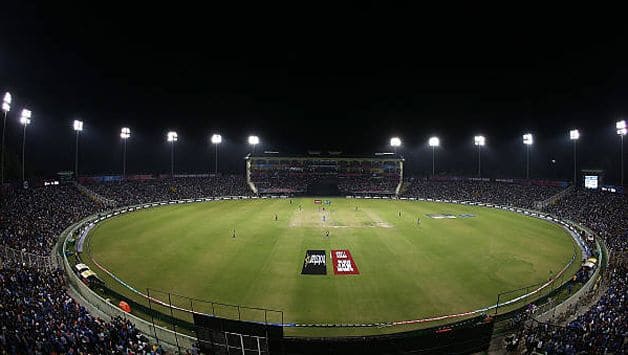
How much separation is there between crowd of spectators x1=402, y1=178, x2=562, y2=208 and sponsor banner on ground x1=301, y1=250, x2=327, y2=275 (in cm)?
5024

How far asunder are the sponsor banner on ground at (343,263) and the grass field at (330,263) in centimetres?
69

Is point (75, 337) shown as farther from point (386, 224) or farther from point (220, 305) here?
point (386, 224)

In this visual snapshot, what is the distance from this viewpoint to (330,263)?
3102cm

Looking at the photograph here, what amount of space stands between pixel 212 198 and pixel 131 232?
3865 cm

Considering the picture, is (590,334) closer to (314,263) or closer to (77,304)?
(314,263)

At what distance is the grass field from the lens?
23141 mm

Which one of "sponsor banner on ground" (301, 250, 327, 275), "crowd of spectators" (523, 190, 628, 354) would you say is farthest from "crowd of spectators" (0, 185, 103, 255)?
"crowd of spectators" (523, 190, 628, 354)

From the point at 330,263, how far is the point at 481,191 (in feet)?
206

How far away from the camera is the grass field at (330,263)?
75.9ft

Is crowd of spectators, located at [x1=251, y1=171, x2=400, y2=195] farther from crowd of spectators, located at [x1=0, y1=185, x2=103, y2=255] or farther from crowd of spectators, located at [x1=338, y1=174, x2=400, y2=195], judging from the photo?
crowd of spectators, located at [x1=0, y1=185, x2=103, y2=255]

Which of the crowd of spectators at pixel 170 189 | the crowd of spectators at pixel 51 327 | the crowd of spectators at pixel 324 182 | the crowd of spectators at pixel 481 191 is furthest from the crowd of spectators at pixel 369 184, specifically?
the crowd of spectators at pixel 51 327

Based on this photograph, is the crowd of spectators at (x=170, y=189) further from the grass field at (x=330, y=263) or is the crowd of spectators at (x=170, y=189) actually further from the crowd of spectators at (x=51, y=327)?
the crowd of spectators at (x=51, y=327)

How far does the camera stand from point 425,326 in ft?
65.1

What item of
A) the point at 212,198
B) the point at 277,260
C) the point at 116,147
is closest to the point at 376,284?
the point at 277,260
